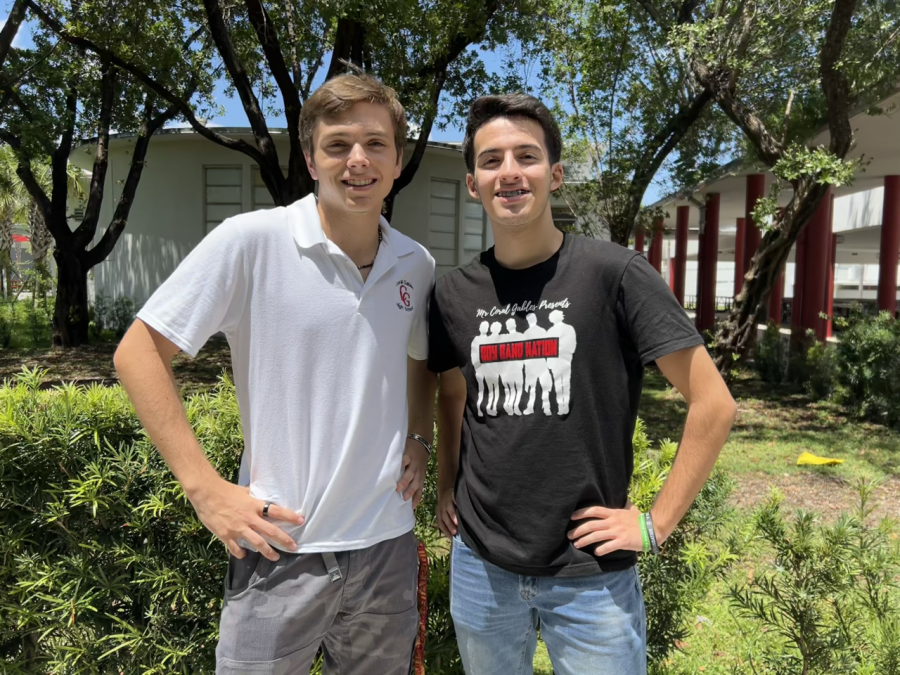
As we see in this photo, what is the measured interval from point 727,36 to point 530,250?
28.7 ft

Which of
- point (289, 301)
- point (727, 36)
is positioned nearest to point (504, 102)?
point (289, 301)

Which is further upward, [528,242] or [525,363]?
[528,242]

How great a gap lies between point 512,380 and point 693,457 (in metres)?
0.51

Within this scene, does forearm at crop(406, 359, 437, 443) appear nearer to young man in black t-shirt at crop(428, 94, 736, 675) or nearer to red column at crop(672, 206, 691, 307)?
young man in black t-shirt at crop(428, 94, 736, 675)

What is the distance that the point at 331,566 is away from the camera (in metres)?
1.90

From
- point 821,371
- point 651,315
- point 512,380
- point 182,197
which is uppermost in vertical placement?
point 182,197

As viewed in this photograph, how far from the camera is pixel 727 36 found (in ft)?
29.6

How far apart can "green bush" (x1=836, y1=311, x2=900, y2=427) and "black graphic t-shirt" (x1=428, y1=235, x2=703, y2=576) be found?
9130mm

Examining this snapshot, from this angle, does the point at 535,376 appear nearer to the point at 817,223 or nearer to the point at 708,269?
the point at 817,223

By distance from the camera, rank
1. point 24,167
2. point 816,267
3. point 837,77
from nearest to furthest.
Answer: point 837,77
point 24,167
point 816,267

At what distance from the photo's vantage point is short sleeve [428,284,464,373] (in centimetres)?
206

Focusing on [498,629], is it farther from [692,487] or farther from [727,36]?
[727,36]

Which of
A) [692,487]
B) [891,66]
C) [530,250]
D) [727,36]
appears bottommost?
[692,487]

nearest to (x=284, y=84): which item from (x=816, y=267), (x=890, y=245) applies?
(x=816, y=267)
